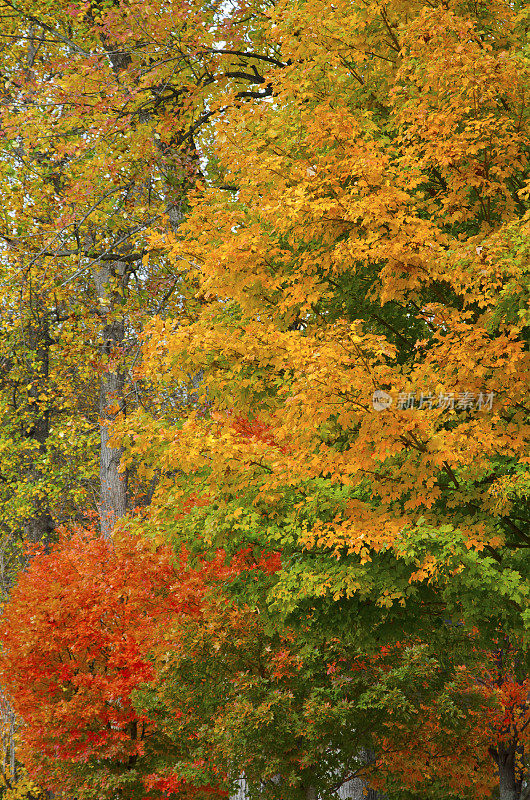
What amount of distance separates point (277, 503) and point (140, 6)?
738 cm

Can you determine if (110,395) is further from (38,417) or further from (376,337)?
(376,337)

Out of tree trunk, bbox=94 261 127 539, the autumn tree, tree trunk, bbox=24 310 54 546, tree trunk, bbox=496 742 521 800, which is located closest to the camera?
the autumn tree

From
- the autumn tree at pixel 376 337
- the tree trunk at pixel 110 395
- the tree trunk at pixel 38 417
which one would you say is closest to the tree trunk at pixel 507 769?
the autumn tree at pixel 376 337

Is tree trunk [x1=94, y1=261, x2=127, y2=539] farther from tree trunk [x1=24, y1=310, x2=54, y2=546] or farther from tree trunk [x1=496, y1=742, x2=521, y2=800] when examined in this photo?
tree trunk [x1=496, y1=742, x2=521, y2=800]

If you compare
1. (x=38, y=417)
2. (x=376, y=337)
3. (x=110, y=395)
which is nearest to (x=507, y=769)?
(x=110, y=395)

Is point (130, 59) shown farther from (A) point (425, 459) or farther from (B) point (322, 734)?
(B) point (322, 734)

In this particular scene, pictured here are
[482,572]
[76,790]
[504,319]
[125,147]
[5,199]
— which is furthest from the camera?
[5,199]

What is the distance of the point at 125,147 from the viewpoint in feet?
38.3

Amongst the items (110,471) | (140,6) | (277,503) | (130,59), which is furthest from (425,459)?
(130,59)

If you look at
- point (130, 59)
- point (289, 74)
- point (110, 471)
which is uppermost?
point (130, 59)

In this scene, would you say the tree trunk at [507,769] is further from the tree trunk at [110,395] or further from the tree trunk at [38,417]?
the tree trunk at [38,417]

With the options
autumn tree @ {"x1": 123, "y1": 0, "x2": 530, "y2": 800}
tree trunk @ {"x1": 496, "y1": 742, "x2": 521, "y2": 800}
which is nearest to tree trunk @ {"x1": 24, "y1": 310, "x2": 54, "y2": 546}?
autumn tree @ {"x1": 123, "y1": 0, "x2": 530, "y2": 800}

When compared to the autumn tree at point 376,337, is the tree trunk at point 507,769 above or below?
below

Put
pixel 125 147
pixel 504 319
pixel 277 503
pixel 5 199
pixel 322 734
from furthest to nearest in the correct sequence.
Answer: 1. pixel 5 199
2. pixel 125 147
3. pixel 322 734
4. pixel 277 503
5. pixel 504 319
